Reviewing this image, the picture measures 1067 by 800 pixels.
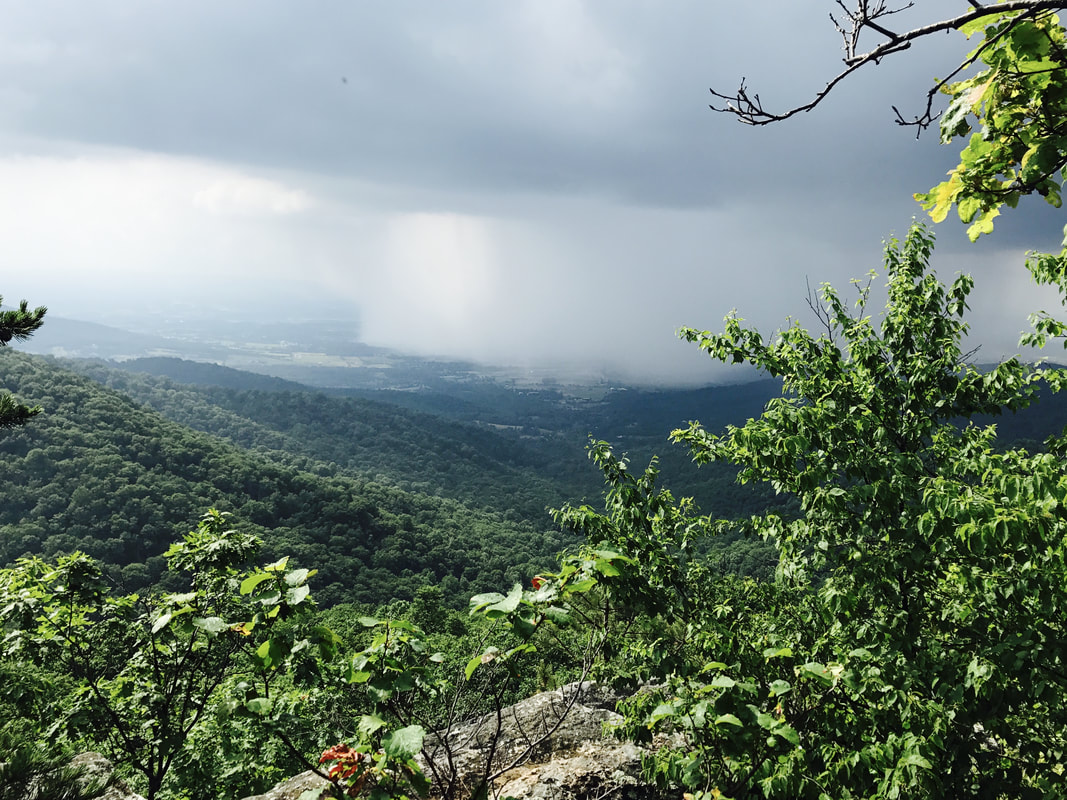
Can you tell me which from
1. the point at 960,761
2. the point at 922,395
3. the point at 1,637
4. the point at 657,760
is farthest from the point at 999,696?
the point at 1,637

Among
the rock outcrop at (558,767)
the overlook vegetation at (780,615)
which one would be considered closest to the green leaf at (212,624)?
the overlook vegetation at (780,615)

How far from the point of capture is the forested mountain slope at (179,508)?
6362cm

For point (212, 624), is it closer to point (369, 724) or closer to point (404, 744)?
point (369, 724)

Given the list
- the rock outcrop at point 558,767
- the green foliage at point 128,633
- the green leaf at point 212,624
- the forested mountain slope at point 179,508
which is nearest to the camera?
the green leaf at point 212,624

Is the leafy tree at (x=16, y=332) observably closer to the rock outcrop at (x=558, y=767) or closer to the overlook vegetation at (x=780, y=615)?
the overlook vegetation at (x=780, y=615)

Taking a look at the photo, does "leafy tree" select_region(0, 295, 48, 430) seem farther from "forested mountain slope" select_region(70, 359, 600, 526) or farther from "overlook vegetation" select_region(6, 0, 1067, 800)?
"forested mountain slope" select_region(70, 359, 600, 526)

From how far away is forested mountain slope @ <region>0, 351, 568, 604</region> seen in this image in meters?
63.6

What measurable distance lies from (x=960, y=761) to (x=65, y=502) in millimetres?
87849

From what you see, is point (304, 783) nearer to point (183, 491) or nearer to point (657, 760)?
point (657, 760)

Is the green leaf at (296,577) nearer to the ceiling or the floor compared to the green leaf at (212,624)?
nearer to the ceiling

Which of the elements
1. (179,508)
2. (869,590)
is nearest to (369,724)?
(869,590)

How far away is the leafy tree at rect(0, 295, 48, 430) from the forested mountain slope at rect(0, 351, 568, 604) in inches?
2238

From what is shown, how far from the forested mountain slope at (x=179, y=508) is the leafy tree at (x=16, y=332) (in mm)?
56851

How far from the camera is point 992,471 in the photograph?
451 centimetres
